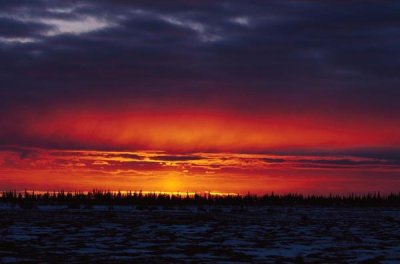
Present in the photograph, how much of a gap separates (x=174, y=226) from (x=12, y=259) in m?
12.0

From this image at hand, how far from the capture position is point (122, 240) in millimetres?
19438

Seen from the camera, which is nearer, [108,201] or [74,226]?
[74,226]

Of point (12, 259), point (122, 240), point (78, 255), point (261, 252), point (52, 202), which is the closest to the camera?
point (12, 259)

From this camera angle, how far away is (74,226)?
24859 mm

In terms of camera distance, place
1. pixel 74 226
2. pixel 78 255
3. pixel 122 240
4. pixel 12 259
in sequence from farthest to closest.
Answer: pixel 74 226 → pixel 122 240 → pixel 78 255 → pixel 12 259

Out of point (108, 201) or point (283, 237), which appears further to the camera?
point (108, 201)

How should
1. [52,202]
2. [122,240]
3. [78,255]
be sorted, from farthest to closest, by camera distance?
[52,202] < [122,240] < [78,255]

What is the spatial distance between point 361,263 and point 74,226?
42.2ft

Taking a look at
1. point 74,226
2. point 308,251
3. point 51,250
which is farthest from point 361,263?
point 74,226

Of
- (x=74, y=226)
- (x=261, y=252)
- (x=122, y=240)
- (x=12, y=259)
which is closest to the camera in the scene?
(x=12, y=259)

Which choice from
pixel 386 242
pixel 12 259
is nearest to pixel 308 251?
pixel 386 242

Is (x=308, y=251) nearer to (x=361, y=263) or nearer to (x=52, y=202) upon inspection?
(x=361, y=263)

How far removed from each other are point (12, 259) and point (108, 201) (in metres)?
42.1

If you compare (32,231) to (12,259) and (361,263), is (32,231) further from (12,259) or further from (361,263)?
(361,263)
